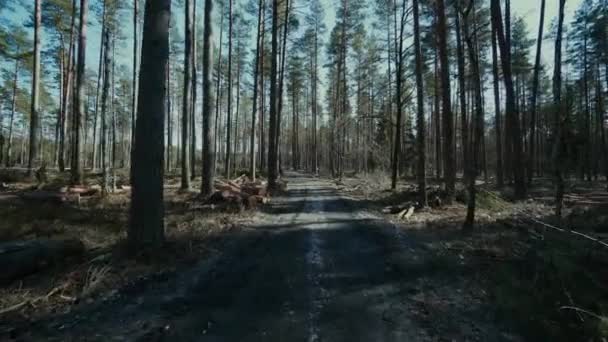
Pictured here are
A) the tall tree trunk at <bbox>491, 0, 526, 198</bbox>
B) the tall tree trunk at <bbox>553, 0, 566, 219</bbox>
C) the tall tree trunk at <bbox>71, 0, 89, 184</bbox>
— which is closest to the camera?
the tall tree trunk at <bbox>553, 0, 566, 219</bbox>

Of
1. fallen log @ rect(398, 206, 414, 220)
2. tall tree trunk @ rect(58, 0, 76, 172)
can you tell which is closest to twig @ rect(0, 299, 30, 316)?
fallen log @ rect(398, 206, 414, 220)

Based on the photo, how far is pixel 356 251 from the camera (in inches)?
221

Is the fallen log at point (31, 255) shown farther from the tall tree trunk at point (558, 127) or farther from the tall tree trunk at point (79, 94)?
the tall tree trunk at point (558, 127)

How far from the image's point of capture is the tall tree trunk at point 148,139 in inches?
193

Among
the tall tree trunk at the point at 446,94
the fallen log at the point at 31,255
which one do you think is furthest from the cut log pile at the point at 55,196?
the tall tree trunk at the point at 446,94

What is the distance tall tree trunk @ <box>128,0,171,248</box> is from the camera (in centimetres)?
491

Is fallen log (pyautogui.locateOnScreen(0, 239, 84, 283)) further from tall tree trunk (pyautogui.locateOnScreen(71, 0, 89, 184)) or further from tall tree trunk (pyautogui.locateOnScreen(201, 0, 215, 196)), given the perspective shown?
tall tree trunk (pyautogui.locateOnScreen(71, 0, 89, 184))

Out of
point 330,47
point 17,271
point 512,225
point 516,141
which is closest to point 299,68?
point 330,47

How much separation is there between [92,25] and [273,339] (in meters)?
22.3

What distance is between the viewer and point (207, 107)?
445 inches

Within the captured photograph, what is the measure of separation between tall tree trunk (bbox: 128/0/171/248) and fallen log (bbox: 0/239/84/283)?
3.04ft

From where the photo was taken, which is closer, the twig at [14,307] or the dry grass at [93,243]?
the twig at [14,307]

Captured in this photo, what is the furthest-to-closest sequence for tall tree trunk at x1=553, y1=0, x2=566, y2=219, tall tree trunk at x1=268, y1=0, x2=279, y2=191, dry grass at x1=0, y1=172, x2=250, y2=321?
tall tree trunk at x1=268, y1=0, x2=279, y2=191
tall tree trunk at x1=553, y1=0, x2=566, y2=219
dry grass at x1=0, y1=172, x2=250, y2=321

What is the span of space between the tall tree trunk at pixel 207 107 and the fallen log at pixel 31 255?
626 centimetres
